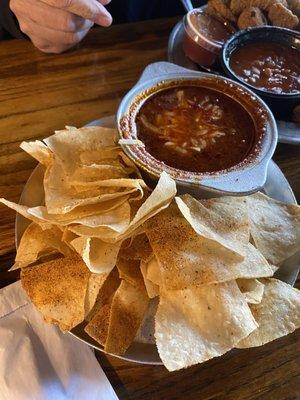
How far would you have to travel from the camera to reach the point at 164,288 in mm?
955

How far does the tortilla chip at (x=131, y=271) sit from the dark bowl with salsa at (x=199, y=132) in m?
0.19

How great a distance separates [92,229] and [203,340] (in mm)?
292

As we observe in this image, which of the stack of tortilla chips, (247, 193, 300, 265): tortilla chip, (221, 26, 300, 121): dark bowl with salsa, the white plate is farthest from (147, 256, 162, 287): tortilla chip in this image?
(221, 26, 300, 121): dark bowl with salsa

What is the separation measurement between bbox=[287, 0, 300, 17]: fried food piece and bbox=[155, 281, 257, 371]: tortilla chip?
1.13m

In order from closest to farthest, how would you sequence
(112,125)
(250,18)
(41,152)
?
(41,152) → (112,125) → (250,18)

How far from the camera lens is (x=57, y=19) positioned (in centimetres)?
150

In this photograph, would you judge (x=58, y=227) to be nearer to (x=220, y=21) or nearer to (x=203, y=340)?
(x=203, y=340)

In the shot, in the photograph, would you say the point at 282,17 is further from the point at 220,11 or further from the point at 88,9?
the point at 88,9

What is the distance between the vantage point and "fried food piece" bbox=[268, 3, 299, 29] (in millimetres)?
1657

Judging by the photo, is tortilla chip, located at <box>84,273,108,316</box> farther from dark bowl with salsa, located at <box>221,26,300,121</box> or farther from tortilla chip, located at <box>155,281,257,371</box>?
dark bowl with salsa, located at <box>221,26,300,121</box>

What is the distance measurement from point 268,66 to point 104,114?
507mm

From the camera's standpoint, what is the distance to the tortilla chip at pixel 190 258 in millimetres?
956

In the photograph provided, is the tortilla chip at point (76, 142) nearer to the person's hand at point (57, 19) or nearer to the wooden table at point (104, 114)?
the wooden table at point (104, 114)

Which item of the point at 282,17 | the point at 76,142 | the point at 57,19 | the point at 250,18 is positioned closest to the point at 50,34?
the point at 57,19
